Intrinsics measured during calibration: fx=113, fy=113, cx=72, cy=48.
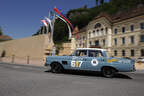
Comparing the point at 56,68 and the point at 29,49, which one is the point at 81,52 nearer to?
the point at 56,68

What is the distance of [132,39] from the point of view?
3164cm

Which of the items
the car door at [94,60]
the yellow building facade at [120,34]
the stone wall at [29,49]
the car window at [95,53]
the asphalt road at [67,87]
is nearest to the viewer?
the asphalt road at [67,87]

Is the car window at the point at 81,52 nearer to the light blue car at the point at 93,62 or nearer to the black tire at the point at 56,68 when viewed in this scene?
the light blue car at the point at 93,62

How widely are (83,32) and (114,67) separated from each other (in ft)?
132

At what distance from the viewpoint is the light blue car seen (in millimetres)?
7279

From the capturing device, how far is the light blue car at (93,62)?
7279 millimetres

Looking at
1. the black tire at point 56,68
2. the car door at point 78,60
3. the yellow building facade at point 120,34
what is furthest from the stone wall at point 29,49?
the yellow building facade at point 120,34

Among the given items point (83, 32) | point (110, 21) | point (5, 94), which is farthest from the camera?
point (83, 32)

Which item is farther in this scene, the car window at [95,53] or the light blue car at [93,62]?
the car window at [95,53]

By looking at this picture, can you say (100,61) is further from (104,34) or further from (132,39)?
(104,34)

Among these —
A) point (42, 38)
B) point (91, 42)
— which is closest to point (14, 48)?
point (42, 38)

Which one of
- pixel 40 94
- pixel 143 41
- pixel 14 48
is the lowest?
pixel 40 94

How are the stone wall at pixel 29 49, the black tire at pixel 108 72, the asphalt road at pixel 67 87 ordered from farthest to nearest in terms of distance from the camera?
the stone wall at pixel 29 49 < the black tire at pixel 108 72 < the asphalt road at pixel 67 87


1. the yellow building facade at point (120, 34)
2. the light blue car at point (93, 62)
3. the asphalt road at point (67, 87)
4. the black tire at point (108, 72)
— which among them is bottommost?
the asphalt road at point (67, 87)
